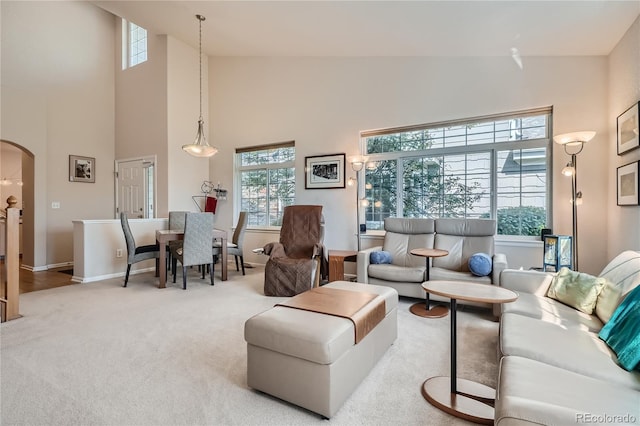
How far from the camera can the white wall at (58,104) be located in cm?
542

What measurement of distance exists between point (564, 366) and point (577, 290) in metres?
1.12

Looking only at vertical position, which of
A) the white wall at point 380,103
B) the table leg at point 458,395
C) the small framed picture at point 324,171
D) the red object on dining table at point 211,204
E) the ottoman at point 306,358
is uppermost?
the white wall at point 380,103

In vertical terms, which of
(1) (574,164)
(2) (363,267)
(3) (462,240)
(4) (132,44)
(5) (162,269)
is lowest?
(5) (162,269)

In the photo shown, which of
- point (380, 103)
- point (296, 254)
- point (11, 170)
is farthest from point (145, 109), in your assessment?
point (11, 170)

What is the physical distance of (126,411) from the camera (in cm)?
167

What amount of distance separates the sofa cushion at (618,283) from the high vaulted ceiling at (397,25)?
7.00ft

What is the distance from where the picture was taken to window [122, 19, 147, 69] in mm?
6270

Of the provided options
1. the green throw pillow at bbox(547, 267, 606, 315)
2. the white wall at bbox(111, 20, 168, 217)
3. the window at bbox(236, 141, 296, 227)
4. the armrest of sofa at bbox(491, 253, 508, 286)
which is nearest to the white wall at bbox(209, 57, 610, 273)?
the window at bbox(236, 141, 296, 227)

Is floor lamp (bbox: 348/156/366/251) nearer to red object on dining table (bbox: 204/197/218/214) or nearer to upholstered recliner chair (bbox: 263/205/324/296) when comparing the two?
upholstered recliner chair (bbox: 263/205/324/296)

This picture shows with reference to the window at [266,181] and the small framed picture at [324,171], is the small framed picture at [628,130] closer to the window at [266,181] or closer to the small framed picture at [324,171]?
the small framed picture at [324,171]

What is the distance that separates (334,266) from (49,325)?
9.94 ft

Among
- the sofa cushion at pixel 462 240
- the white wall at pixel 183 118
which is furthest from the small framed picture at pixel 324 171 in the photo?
the white wall at pixel 183 118

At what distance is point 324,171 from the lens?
5148mm

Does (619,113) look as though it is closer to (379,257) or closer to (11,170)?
(379,257)
